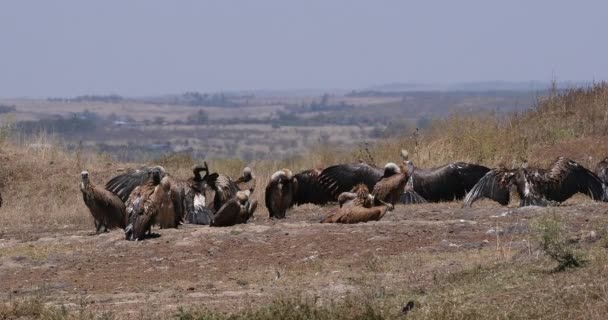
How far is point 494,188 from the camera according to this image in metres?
16.1

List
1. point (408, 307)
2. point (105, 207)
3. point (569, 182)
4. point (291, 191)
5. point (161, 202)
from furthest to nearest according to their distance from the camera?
point (291, 191) < point (569, 182) < point (105, 207) < point (161, 202) < point (408, 307)

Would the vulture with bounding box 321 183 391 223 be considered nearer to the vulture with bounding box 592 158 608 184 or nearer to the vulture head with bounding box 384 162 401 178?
the vulture head with bounding box 384 162 401 178

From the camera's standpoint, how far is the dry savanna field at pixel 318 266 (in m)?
8.49

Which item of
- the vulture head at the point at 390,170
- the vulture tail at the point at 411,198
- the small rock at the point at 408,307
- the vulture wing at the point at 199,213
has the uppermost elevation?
A: the small rock at the point at 408,307

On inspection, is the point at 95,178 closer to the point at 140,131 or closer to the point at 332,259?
the point at 332,259

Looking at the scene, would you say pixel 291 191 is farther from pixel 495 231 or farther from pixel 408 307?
pixel 408 307

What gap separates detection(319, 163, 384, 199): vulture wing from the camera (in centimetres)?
1761

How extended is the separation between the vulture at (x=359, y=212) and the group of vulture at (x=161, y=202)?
114cm

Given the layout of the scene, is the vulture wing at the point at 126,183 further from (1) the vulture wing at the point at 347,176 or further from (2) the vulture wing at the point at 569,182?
(2) the vulture wing at the point at 569,182

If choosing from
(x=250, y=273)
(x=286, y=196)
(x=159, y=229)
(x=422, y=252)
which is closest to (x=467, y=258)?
(x=422, y=252)

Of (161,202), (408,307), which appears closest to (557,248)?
(408,307)

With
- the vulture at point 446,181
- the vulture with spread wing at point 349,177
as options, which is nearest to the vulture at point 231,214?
the vulture with spread wing at point 349,177

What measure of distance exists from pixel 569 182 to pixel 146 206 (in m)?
5.58

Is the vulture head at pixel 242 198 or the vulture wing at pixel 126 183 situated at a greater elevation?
the vulture head at pixel 242 198
